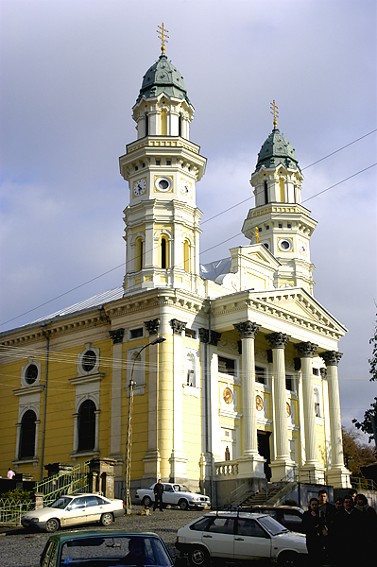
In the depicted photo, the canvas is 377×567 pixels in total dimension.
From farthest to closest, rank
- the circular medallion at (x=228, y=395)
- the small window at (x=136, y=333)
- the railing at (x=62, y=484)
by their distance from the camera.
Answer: the circular medallion at (x=228, y=395) → the small window at (x=136, y=333) → the railing at (x=62, y=484)

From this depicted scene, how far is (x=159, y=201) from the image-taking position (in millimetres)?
41656

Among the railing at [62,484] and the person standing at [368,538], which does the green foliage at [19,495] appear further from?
the person standing at [368,538]

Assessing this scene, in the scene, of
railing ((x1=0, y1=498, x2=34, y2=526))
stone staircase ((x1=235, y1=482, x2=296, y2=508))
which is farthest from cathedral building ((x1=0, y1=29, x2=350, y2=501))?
railing ((x1=0, y1=498, x2=34, y2=526))

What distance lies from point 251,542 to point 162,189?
2782cm

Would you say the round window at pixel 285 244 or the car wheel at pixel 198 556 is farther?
the round window at pixel 285 244

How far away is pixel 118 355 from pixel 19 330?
9227mm

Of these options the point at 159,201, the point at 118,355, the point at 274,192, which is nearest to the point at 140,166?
the point at 159,201

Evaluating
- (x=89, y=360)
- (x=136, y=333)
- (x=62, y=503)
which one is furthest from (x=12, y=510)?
(x=89, y=360)

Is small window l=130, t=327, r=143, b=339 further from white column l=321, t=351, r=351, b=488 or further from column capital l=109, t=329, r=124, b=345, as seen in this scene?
white column l=321, t=351, r=351, b=488

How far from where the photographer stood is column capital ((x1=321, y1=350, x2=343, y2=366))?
4469 centimetres

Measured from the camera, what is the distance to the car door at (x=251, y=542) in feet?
55.2

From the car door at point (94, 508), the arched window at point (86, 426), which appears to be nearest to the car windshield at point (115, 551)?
the car door at point (94, 508)

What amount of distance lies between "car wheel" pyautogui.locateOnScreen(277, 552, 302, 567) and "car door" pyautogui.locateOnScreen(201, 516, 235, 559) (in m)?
1.13

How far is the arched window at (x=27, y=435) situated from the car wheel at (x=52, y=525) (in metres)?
19.4
